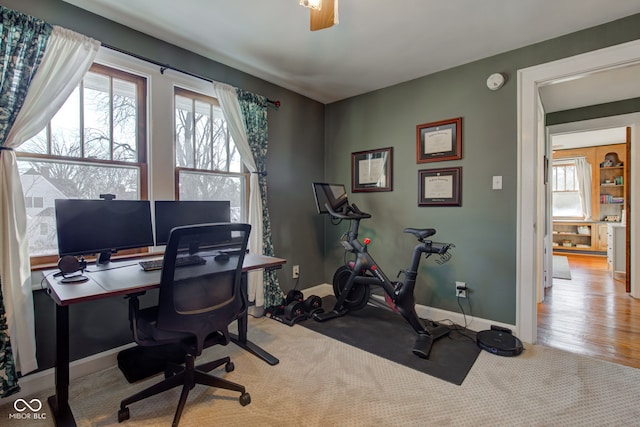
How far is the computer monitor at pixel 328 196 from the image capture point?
10.1ft

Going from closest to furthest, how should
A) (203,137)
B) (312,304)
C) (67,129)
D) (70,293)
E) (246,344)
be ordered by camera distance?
(70,293) < (67,129) < (246,344) < (203,137) < (312,304)

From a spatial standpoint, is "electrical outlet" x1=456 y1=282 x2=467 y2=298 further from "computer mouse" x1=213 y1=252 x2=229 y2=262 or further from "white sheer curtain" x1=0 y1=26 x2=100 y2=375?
"white sheer curtain" x1=0 y1=26 x2=100 y2=375

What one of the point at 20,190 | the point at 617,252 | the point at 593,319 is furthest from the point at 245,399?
the point at 617,252

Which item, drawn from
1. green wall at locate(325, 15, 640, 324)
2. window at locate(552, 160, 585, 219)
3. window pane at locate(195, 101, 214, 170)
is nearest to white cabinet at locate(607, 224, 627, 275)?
window at locate(552, 160, 585, 219)

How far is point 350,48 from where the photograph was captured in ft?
8.42

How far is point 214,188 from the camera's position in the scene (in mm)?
2873

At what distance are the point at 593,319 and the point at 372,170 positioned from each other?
9.11 ft

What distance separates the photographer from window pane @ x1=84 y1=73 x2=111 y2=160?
2125mm

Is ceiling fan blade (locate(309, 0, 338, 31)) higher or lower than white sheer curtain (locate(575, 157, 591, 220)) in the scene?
higher

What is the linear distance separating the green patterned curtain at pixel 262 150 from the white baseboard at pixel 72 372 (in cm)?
127

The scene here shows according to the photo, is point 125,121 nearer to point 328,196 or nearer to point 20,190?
point 20,190

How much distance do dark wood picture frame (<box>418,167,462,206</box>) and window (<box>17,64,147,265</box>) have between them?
2.64 m

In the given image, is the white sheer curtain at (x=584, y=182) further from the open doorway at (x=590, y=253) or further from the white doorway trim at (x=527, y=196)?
the white doorway trim at (x=527, y=196)

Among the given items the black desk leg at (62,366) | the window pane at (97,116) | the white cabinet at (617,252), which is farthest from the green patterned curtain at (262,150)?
the white cabinet at (617,252)
